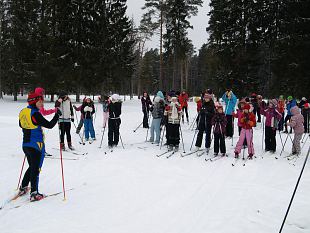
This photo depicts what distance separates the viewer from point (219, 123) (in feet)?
30.3

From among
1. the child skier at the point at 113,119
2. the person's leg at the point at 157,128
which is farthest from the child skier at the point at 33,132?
the person's leg at the point at 157,128

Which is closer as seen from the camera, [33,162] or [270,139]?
[33,162]

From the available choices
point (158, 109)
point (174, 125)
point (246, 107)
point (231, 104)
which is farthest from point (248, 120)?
point (158, 109)

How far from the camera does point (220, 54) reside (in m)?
27.1

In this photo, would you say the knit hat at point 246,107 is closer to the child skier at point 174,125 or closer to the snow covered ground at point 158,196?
the snow covered ground at point 158,196

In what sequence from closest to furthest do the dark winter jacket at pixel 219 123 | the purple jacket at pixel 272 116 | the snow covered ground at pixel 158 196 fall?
1. the snow covered ground at pixel 158 196
2. the dark winter jacket at pixel 219 123
3. the purple jacket at pixel 272 116

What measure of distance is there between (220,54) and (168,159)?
67.6 feet

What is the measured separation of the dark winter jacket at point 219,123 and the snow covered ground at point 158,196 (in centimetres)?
94

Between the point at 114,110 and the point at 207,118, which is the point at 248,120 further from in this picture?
the point at 114,110

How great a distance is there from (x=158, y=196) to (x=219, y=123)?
434cm

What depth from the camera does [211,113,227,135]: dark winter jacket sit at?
30.2 ft

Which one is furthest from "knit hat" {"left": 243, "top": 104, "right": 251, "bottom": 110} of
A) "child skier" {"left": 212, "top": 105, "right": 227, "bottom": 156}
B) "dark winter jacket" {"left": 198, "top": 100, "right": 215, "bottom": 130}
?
"dark winter jacket" {"left": 198, "top": 100, "right": 215, "bottom": 130}

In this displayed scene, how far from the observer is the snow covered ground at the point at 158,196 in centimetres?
450

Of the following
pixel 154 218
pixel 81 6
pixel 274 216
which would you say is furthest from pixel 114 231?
pixel 81 6
